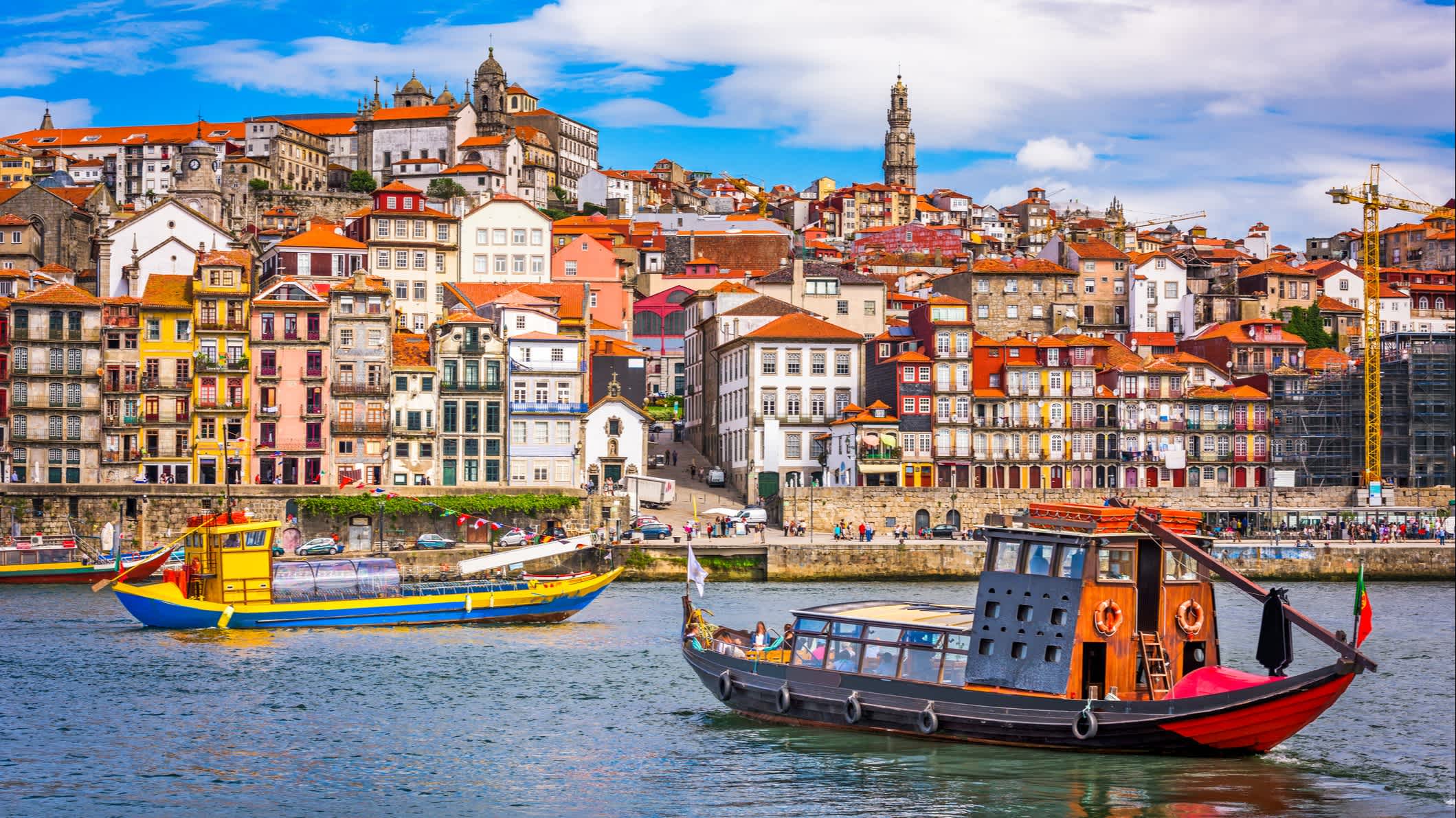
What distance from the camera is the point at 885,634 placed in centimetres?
3247

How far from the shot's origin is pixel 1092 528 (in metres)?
30.0

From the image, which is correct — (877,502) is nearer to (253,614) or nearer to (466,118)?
(253,614)

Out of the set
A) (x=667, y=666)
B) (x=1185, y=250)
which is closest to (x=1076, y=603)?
(x=667, y=666)

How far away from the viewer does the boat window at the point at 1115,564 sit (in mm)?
29969

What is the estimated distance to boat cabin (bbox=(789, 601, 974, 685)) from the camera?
31.6 metres

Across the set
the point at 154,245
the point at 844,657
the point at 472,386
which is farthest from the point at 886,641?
the point at 154,245

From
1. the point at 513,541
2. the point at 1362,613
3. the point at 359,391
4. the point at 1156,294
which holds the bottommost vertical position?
the point at 513,541

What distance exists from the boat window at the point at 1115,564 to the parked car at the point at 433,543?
45.0 metres

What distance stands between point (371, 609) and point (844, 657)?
24182 mm

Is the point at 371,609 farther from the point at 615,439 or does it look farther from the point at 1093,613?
the point at 615,439

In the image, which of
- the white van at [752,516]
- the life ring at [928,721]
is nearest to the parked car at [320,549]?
the white van at [752,516]

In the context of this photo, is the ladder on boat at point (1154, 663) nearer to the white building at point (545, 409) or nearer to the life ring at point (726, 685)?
the life ring at point (726, 685)

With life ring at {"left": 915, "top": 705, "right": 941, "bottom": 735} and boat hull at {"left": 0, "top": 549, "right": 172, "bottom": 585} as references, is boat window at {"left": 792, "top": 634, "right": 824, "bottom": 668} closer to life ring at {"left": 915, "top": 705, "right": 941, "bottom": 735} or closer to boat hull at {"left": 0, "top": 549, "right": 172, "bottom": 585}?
life ring at {"left": 915, "top": 705, "right": 941, "bottom": 735}

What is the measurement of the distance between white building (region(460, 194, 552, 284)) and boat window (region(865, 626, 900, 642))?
2658 inches
